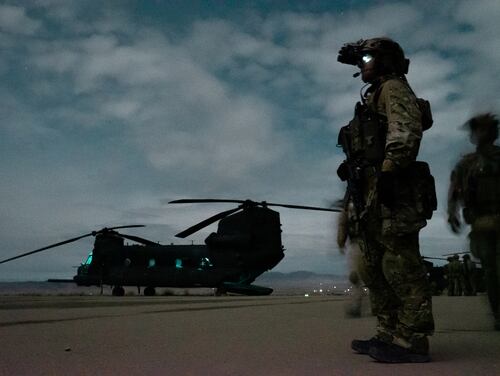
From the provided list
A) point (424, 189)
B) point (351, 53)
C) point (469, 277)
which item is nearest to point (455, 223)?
point (424, 189)

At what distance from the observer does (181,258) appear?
2028 cm

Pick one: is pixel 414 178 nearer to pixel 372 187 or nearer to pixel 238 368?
pixel 372 187

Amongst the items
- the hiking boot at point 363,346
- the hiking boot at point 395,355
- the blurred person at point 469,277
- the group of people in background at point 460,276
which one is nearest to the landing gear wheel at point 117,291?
the group of people in background at point 460,276

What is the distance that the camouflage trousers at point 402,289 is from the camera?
2664mm

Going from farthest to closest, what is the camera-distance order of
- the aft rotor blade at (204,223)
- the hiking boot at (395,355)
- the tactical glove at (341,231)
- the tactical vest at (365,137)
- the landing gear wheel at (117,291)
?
the landing gear wheel at (117,291)
the aft rotor blade at (204,223)
the tactical glove at (341,231)
the tactical vest at (365,137)
the hiking boot at (395,355)

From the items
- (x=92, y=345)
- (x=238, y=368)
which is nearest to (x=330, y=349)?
(x=238, y=368)

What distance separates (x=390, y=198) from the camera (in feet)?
9.07

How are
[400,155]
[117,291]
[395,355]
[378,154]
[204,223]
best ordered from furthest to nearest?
[117,291]
[204,223]
[378,154]
[400,155]
[395,355]

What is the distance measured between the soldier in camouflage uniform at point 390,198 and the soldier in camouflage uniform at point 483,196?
5.80 ft

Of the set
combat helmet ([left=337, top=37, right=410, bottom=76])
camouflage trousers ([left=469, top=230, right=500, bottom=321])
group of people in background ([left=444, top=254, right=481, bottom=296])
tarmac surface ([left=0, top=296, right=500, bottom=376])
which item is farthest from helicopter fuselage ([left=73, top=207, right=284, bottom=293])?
combat helmet ([left=337, top=37, right=410, bottom=76])

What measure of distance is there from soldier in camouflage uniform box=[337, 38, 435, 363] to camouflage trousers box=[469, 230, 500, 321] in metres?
1.84

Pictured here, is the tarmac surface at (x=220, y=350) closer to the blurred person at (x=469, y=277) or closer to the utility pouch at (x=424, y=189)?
the utility pouch at (x=424, y=189)

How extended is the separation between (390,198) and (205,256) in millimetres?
17108

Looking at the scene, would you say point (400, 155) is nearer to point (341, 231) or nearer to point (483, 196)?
point (483, 196)
